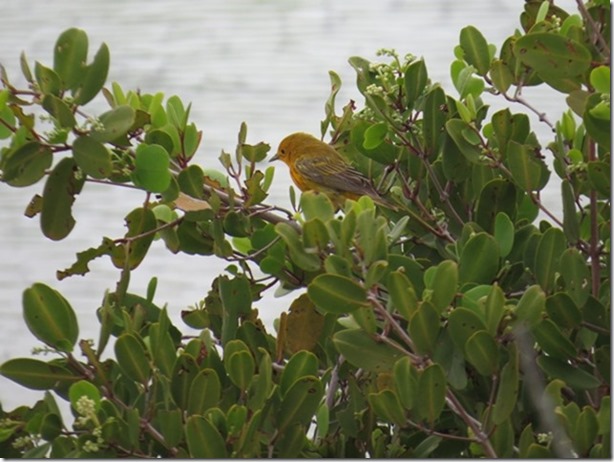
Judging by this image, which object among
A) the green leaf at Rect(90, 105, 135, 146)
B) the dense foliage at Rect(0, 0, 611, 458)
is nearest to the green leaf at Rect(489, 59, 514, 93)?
the dense foliage at Rect(0, 0, 611, 458)

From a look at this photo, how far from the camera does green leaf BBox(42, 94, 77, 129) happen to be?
997 millimetres

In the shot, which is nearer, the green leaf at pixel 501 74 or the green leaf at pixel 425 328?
the green leaf at pixel 425 328

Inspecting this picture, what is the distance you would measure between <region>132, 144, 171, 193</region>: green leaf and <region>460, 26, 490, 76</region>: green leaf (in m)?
0.43

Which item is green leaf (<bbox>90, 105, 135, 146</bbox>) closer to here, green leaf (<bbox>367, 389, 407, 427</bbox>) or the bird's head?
green leaf (<bbox>367, 389, 407, 427</bbox>)

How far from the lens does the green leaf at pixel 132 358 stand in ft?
3.25

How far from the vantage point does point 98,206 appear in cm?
346

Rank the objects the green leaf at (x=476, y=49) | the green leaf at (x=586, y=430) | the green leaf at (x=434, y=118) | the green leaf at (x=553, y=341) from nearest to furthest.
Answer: the green leaf at (x=586, y=430), the green leaf at (x=553, y=341), the green leaf at (x=434, y=118), the green leaf at (x=476, y=49)

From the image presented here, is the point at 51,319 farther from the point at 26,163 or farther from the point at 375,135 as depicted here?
the point at 375,135

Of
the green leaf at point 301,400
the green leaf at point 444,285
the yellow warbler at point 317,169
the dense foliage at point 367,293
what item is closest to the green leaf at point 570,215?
the dense foliage at point 367,293

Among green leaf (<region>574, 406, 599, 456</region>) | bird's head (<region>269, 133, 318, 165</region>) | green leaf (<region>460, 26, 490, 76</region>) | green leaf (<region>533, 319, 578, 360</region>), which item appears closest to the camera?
green leaf (<region>574, 406, 599, 456</region>)

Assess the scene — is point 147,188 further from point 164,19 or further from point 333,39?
point 164,19

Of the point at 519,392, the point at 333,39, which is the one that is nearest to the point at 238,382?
the point at 519,392

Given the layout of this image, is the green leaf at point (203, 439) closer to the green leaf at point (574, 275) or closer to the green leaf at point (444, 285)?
the green leaf at point (444, 285)

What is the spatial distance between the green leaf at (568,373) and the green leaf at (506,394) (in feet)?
0.33
